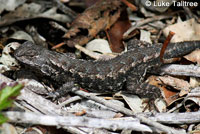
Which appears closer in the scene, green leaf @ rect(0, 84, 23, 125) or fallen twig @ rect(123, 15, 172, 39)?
green leaf @ rect(0, 84, 23, 125)

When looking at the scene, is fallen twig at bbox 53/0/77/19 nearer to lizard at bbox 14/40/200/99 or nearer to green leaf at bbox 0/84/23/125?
lizard at bbox 14/40/200/99

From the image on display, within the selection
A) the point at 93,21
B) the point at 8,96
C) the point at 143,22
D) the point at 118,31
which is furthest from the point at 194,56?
the point at 8,96

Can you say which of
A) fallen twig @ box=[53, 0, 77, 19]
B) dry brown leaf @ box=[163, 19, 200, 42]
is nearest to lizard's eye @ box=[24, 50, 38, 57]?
fallen twig @ box=[53, 0, 77, 19]

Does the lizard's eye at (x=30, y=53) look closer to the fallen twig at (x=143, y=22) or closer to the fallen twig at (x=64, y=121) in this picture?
the fallen twig at (x=64, y=121)

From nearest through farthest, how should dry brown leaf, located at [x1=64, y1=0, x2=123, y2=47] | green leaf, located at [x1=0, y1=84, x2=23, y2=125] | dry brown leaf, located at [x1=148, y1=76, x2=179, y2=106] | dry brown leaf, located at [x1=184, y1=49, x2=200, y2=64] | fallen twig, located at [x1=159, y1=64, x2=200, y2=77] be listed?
green leaf, located at [x1=0, y1=84, x2=23, y2=125]
dry brown leaf, located at [x1=148, y1=76, x2=179, y2=106]
fallen twig, located at [x1=159, y1=64, x2=200, y2=77]
dry brown leaf, located at [x1=184, y1=49, x2=200, y2=64]
dry brown leaf, located at [x1=64, y1=0, x2=123, y2=47]

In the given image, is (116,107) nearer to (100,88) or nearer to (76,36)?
Result: (100,88)

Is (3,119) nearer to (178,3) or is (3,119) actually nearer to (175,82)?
(175,82)

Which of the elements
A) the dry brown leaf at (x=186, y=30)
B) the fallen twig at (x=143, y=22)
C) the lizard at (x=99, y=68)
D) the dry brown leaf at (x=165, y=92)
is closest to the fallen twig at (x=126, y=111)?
the lizard at (x=99, y=68)

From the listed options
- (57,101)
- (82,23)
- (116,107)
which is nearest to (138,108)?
(116,107)
